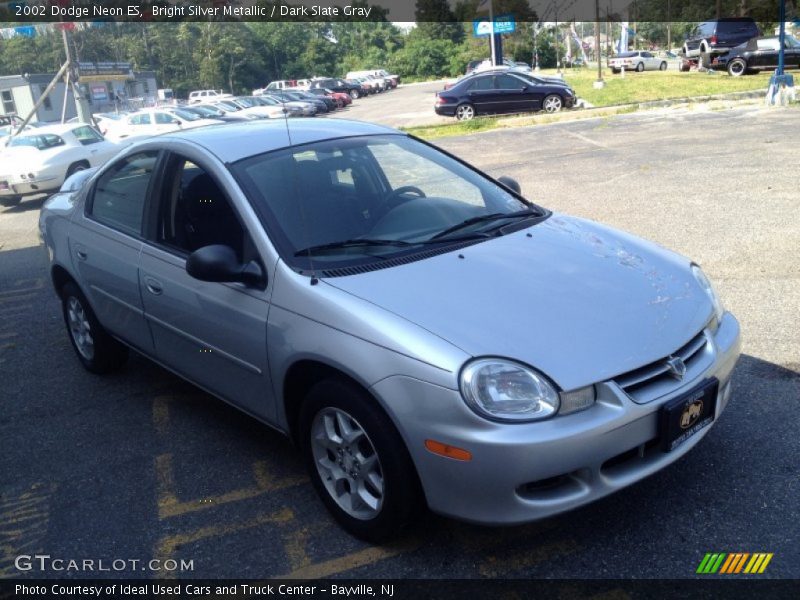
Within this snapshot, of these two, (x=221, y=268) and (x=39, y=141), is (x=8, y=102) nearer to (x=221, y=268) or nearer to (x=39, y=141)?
(x=39, y=141)

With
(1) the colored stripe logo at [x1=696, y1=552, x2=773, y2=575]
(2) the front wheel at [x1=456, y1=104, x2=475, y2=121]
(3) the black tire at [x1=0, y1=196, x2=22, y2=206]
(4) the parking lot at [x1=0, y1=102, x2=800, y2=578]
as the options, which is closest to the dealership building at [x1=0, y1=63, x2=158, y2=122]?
(3) the black tire at [x1=0, y1=196, x2=22, y2=206]

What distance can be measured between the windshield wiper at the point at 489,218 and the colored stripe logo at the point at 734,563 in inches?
68.1

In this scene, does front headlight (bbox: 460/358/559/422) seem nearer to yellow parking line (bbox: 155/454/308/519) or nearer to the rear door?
yellow parking line (bbox: 155/454/308/519)

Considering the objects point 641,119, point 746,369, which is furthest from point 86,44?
point 746,369

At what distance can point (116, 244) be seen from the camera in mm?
4414

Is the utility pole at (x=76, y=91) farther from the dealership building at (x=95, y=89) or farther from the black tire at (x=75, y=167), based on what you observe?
the black tire at (x=75, y=167)

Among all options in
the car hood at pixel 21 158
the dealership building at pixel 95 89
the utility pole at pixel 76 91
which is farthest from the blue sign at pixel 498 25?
the car hood at pixel 21 158

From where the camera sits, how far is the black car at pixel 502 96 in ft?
74.7

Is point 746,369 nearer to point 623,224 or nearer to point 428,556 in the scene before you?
point 428,556

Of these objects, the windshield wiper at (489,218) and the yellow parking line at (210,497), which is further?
the windshield wiper at (489,218)

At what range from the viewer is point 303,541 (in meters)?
3.19

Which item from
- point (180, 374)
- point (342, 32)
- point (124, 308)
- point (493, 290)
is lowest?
point (180, 374)

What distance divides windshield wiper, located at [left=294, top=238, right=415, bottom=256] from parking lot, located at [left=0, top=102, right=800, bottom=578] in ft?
3.66

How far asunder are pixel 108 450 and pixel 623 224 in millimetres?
5997
